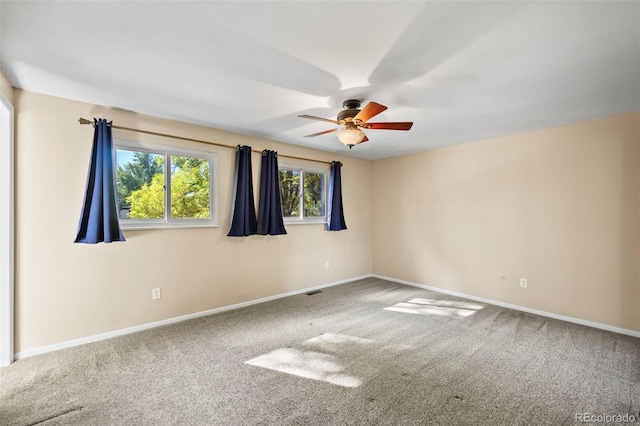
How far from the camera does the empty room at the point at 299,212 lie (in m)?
1.78

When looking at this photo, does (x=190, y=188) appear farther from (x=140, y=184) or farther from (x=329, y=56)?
(x=329, y=56)

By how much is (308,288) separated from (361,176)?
2353mm

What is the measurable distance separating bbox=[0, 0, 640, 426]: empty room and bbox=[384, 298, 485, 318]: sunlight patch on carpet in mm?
47

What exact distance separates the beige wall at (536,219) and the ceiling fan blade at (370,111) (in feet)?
8.51

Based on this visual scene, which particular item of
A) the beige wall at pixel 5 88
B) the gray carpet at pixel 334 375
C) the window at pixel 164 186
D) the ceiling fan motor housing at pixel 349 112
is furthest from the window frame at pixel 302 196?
the beige wall at pixel 5 88

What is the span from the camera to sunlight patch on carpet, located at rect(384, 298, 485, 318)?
12.1ft

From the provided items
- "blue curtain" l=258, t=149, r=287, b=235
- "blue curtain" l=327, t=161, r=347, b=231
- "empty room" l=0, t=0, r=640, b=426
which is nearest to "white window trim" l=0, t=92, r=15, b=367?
"empty room" l=0, t=0, r=640, b=426

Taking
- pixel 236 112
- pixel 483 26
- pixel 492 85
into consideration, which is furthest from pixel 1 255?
pixel 492 85

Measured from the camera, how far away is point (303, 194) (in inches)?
187

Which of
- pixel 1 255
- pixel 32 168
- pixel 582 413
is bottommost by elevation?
pixel 582 413

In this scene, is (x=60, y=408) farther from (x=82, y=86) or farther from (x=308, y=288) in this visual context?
(x=308, y=288)

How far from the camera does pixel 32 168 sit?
2584 mm

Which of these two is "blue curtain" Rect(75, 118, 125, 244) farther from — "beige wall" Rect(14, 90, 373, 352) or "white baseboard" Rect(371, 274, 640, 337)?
"white baseboard" Rect(371, 274, 640, 337)

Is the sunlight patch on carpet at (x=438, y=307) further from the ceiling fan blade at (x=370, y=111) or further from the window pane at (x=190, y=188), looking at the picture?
the window pane at (x=190, y=188)
